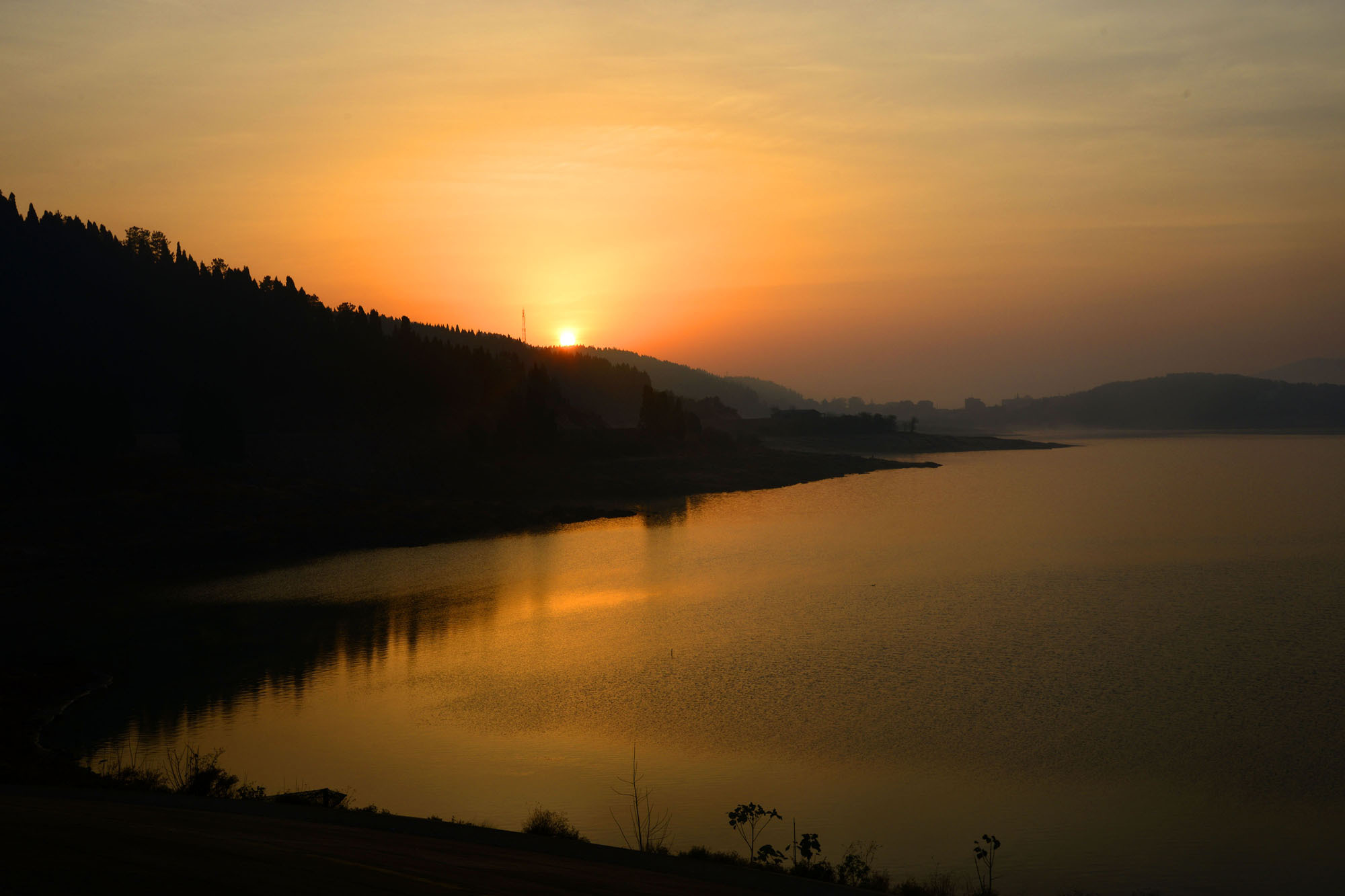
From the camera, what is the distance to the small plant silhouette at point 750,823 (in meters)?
16.5

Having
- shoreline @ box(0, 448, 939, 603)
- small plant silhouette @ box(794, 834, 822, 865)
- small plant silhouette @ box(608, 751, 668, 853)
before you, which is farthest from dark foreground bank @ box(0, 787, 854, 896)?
shoreline @ box(0, 448, 939, 603)

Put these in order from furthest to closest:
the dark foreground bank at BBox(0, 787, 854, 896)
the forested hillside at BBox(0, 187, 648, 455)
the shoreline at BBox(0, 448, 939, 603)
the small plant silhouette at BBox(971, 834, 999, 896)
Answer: the forested hillside at BBox(0, 187, 648, 455) → the shoreline at BBox(0, 448, 939, 603) → the small plant silhouette at BBox(971, 834, 999, 896) → the dark foreground bank at BBox(0, 787, 854, 896)

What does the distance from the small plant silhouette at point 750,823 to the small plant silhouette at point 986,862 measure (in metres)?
3.50

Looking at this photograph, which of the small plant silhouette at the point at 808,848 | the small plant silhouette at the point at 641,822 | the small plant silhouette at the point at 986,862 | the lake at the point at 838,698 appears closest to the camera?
the small plant silhouette at the point at 986,862

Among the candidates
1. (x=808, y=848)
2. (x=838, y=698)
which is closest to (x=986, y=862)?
(x=808, y=848)

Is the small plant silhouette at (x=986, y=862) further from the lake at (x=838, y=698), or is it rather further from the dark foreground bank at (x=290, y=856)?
the dark foreground bank at (x=290, y=856)

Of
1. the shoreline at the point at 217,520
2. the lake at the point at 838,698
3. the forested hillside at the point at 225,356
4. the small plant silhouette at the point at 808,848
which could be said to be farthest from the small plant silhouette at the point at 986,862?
the forested hillside at the point at 225,356

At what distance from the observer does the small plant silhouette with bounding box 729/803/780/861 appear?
16469 mm

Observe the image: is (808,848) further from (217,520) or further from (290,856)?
(217,520)

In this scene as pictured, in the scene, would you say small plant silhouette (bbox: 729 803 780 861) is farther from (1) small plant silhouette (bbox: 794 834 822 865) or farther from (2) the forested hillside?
(2) the forested hillside

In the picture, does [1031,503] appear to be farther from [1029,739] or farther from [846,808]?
[846,808]

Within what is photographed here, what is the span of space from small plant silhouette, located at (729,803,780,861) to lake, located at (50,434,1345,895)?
1.34 ft

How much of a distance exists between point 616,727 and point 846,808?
8138 millimetres

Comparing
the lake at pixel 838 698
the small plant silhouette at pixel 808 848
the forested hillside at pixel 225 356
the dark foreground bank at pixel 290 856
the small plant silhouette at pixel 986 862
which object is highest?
the forested hillside at pixel 225 356
